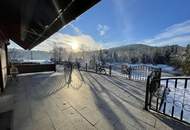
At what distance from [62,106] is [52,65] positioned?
7.19 m

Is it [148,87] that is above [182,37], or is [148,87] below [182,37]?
below

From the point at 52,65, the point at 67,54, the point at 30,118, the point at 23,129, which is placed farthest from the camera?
the point at 67,54

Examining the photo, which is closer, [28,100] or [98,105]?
[98,105]

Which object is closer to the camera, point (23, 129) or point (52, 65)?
point (23, 129)

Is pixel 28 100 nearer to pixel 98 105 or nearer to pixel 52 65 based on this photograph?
pixel 98 105

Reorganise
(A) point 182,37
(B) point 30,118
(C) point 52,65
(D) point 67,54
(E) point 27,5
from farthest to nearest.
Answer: (D) point 67,54 < (A) point 182,37 < (C) point 52,65 < (B) point 30,118 < (E) point 27,5

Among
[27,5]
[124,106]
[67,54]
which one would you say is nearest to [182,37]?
[124,106]

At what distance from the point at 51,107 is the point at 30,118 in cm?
61

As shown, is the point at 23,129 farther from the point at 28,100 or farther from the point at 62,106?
the point at 28,100

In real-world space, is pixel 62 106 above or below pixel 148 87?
below

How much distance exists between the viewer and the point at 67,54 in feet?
141

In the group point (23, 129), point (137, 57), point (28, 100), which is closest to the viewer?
point (23, 129)

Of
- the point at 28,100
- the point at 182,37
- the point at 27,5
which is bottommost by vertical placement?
the point at 28,100

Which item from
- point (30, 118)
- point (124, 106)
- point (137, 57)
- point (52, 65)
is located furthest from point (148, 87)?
point (137, 57)
